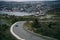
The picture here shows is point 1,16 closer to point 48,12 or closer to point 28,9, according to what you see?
point 28,9

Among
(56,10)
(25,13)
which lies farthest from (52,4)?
(25,13)

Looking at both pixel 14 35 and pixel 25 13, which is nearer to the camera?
pixel 14 35

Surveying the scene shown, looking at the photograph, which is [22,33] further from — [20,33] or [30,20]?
[30,20]

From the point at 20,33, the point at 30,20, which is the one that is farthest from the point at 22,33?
the point at 30,20

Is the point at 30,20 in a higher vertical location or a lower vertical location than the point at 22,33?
higher

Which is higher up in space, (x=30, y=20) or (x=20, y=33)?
(x=30, y=20)

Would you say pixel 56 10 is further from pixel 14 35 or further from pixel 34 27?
pixel 14 35

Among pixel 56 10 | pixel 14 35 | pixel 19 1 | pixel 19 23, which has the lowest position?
pixel 14 35

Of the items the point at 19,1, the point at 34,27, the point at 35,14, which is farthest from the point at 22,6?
the point at 34,27

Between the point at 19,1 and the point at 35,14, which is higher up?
the point at 19,1
